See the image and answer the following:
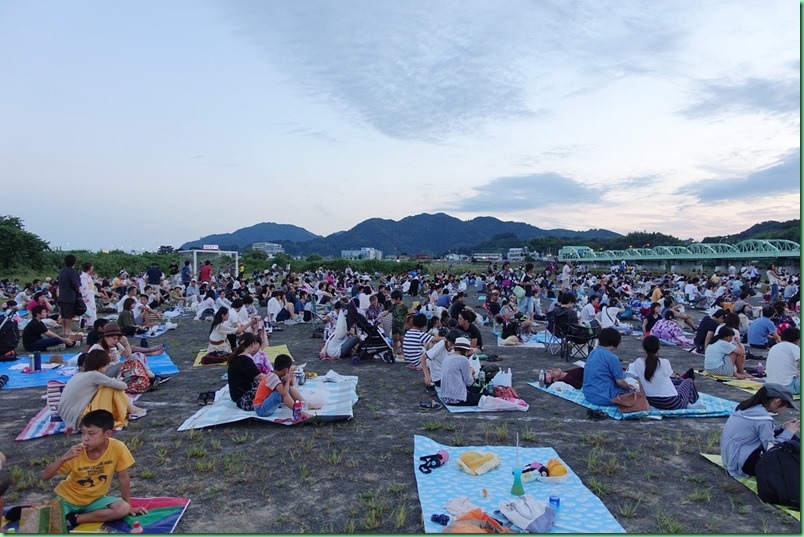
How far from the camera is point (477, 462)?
14.7 feet

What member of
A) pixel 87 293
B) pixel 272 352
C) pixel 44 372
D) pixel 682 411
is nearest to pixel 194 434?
pixel 44 372

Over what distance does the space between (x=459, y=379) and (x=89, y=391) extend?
4.08 m

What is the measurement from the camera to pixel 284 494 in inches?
162

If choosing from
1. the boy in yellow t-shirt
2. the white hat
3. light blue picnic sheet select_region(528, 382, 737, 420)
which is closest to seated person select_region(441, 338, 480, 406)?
the white hat

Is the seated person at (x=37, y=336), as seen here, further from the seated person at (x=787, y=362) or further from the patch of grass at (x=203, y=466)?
the seated person at (x=787, y=362)

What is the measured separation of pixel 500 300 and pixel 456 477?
36.0ft

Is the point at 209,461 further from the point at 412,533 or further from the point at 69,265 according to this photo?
the point at 69,265

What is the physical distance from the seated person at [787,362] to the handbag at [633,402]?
2065 millimetres

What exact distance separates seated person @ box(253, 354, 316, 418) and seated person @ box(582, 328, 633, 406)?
3.65m

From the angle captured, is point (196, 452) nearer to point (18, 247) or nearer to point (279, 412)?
point (279, 412)

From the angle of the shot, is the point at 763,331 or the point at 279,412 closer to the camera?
the point at 279,412

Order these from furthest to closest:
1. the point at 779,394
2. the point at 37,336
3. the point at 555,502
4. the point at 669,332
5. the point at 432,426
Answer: the point at 669,332, the point at 37,336, the point at 432,426, the point at 779,394, the point at 555,502

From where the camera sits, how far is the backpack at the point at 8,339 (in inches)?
353

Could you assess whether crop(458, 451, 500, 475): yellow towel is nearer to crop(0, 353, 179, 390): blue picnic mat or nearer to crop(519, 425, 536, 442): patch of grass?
crop(519, 425, 536, 442): patch of grass
